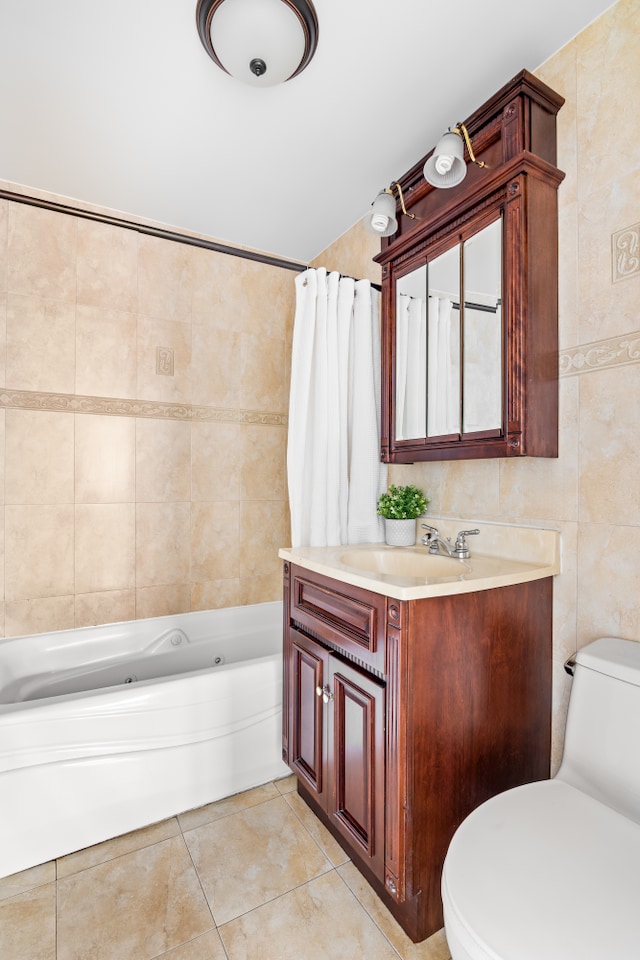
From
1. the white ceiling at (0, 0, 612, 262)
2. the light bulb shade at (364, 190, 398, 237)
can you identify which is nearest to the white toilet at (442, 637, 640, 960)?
the light bulb shade at (364, 190, 398, 237)

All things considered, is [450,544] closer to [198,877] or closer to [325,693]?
[325,693]

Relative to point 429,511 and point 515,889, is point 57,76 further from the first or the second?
point 515,889

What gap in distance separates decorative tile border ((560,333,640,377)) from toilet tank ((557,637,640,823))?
2.32ft

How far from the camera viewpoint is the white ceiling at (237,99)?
4.16ft

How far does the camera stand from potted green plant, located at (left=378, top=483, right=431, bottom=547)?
1.79 m

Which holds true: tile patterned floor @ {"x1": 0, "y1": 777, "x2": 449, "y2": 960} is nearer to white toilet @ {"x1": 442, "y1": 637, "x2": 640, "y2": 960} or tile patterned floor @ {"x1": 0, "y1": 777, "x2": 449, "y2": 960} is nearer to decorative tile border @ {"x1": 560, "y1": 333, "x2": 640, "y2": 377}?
white toilet @ {"x1": 442, "y1": 637, "x2": 640, "y2": 960}

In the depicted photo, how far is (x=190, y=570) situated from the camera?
2.41 meters

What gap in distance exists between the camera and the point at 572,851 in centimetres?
86

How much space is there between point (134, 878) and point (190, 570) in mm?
1242

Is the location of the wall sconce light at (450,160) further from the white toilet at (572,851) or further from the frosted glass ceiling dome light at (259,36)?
the white toilet at (572,851)

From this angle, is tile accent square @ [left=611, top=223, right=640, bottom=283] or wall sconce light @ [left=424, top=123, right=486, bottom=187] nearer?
tile accent square @ [left=611, top=223, right=640, bottom=283]

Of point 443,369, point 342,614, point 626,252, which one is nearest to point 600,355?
point 626,252

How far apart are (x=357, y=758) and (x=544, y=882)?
58cm

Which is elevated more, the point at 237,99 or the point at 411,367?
the point at 237,99
